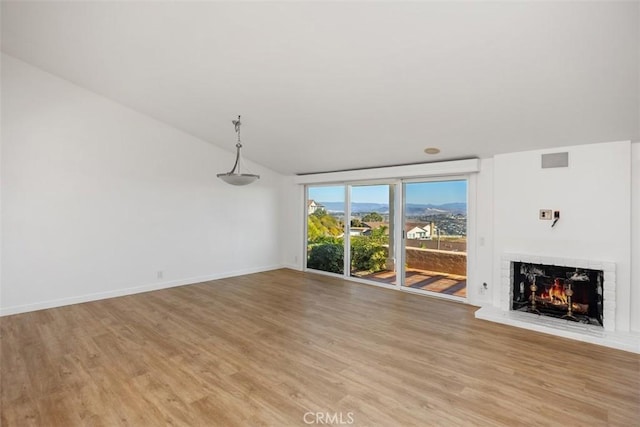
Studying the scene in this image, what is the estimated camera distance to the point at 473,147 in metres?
4.39

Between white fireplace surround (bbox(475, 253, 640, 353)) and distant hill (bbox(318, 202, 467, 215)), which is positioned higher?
distant hill (bbox(318, 202, 467, 215))

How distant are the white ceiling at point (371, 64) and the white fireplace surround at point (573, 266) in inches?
58.3

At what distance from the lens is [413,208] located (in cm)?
557

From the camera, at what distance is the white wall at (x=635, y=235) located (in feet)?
11.5

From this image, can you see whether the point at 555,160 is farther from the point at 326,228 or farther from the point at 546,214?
the point at 326,228

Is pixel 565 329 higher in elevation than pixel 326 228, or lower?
lower

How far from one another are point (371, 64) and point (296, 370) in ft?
9.85

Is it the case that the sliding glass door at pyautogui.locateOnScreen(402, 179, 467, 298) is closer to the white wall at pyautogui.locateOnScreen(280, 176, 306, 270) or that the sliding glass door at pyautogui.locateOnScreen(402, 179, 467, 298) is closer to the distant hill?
the distant hill

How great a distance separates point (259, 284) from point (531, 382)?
4.52 metres

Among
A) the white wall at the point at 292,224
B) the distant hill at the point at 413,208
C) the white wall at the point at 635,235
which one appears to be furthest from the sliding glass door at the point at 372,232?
the white wall at the point at 635,235

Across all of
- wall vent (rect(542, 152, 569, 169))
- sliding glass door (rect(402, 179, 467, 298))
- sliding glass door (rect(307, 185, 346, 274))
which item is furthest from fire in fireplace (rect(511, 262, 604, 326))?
sliding glass door (rect(307, 185, 346, 274))

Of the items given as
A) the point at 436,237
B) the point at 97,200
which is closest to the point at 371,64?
the point at 436,237

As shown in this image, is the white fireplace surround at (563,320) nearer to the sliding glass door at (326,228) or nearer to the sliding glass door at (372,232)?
the sliding glass door at (372,232)

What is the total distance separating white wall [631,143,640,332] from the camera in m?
3.50
